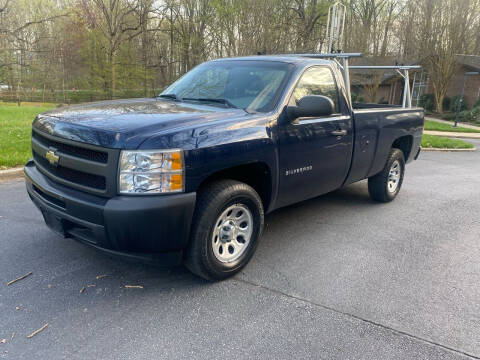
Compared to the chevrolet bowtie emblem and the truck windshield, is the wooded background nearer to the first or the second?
the truck windshield

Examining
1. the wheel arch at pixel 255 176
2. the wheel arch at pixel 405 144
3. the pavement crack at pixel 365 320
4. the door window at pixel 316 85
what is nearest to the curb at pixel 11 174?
the wheel arch at pixel 255 176

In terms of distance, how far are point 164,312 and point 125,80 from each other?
89.2 feet

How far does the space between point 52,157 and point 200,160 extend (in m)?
1.21

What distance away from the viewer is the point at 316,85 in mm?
4062

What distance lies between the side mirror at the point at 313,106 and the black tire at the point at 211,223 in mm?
875

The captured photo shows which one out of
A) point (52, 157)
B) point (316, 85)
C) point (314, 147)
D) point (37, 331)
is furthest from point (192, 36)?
point (37, 331)

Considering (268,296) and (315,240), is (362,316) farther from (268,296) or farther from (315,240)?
(315,240)

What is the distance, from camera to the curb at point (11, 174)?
5.98 m

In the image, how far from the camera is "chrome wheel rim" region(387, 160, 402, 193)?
18.6 feet

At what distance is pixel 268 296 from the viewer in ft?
9.89

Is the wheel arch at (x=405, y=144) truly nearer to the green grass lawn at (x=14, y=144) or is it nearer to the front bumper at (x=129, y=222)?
the front bumper at (x=129, y=222)

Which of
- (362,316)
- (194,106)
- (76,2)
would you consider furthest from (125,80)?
(362,316)

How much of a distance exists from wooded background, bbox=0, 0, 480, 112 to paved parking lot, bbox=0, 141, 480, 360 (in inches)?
597

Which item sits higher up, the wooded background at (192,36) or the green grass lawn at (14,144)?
the wooded background at (192,36)
